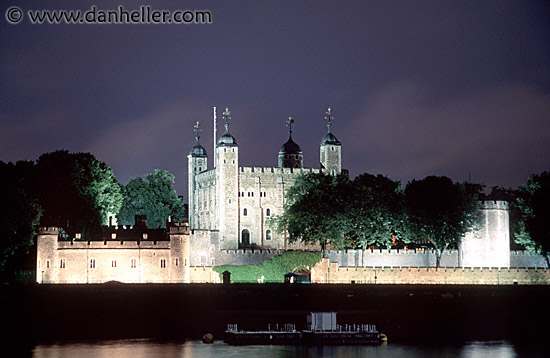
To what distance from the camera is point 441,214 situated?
87.8m

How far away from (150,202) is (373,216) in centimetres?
2794

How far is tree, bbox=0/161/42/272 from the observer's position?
250ft

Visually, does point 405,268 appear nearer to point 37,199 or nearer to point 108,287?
point 108,287

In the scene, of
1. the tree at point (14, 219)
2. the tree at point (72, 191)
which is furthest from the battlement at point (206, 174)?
the tree at point (14, 219)

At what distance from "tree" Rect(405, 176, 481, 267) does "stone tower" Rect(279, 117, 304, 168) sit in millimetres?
26478

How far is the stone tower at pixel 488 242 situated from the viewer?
292 ft

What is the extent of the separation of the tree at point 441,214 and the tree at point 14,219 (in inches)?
1074

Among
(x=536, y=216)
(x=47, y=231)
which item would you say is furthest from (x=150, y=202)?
(x=536, y=216)

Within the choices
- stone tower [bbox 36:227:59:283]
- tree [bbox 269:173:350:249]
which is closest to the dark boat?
stone tower [bbox 36:227:59:283]

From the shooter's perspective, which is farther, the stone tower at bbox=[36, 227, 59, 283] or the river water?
the stone tower at bbox=[36, 227, 59, 283]

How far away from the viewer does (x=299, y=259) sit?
87.6 m

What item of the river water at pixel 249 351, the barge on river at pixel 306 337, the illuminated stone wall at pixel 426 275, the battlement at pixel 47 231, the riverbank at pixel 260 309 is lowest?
the river water at pixel 249 351

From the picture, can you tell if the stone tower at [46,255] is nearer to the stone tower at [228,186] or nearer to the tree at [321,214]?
the tree at [321,214]

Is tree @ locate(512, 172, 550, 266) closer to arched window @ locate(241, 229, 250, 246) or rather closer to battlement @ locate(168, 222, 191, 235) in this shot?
battlement @ locate(168, 222, 191, 235)
